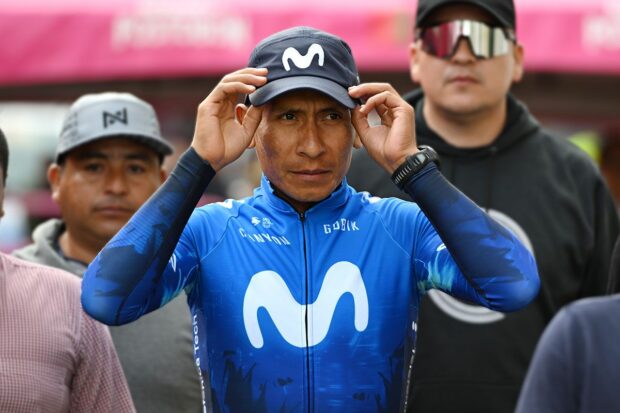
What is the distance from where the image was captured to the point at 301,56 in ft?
10.8

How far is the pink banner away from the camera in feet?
24.3

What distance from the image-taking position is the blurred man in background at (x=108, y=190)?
4363 mm

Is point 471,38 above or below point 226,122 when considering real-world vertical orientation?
above

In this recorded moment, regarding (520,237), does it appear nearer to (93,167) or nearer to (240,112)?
(240,112)

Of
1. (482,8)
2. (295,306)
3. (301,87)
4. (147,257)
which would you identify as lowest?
(295,306)

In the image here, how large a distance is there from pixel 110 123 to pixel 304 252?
1643 millimetres

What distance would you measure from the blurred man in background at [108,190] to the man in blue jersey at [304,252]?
3.43 ft

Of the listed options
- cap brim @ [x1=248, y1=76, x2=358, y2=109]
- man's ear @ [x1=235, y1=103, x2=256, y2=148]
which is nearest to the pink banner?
man's ear @ [x1=235, y1=103, x2=256, y2=148]

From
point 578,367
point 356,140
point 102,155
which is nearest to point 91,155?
point 102,155

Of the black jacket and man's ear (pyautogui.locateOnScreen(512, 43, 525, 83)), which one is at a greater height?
man's ear (pyautogui.locateOnScreen(512, 43, 525, 83))

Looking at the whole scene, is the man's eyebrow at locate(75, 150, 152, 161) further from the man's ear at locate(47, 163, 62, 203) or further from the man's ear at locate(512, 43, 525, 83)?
the man's ear at locate(512, 43, 525, 83)

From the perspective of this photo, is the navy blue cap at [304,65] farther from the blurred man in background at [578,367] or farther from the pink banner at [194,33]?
the pink banner at [194,33]

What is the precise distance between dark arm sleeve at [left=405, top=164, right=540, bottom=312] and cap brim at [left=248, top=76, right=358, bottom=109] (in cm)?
29

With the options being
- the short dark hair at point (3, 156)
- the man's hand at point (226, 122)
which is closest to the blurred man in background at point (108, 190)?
the short dark hair at point (3, 156)
